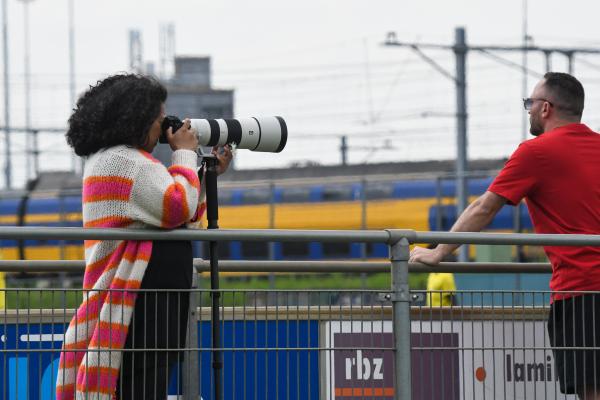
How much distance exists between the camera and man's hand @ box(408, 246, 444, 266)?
5406 mm

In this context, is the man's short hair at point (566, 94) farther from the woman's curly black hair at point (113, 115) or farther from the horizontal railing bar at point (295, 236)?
the woman's curly black hair at point (113, 115)

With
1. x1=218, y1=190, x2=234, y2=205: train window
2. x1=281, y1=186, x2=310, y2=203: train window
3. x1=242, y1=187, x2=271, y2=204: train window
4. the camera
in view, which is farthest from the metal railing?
x1=218, y1=190, x2=234, y2=205: train window

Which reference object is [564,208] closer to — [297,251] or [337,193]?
[337,193]

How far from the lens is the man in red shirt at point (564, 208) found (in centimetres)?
519

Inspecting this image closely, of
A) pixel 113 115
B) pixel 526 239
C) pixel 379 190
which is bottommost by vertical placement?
pixel 526 239

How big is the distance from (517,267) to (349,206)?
18.6 m

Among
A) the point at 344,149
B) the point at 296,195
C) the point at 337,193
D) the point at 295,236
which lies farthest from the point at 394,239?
the point at 344,149

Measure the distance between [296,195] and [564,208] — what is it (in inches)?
820

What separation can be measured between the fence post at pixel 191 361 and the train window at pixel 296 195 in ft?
68.5

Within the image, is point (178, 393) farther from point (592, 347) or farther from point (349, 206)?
point (349, 206)

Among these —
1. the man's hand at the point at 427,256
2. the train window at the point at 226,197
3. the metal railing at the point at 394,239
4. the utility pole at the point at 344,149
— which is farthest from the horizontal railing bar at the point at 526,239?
the utility pole at the point at 344,149

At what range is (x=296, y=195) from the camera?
26.2 metres

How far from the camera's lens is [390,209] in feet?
81.7

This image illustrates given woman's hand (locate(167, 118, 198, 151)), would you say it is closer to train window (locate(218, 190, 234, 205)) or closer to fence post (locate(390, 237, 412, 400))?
fence post (locate(390, 237, 412, 400))
